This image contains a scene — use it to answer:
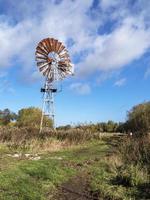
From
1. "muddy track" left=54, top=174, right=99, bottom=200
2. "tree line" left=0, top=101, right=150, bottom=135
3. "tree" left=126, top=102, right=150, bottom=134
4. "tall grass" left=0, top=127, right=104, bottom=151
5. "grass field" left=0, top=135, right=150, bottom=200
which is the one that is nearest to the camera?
"grass field" left=0, top=135, right=150, bottom=200

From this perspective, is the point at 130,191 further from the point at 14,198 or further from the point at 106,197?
the point at 14,198

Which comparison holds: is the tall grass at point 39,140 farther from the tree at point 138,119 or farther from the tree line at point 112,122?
A: the tree at point 138,119

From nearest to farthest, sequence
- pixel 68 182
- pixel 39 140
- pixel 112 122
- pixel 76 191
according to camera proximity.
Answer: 1. pixel 76 191
2. pixel 68 182
3. pixel 39 140
4. pixel 112 122

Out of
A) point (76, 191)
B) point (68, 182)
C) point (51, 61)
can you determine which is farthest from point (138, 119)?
point (76, 191)

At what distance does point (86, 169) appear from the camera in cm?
1480

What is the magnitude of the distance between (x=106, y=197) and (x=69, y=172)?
392 cm

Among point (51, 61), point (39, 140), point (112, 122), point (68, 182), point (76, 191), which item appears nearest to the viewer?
point (76, 191)

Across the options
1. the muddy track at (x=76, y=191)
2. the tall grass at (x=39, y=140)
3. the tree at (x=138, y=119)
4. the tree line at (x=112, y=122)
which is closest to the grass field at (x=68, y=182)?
the muddy track at (x=76, y=191)

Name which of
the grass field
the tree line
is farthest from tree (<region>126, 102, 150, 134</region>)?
the grass field

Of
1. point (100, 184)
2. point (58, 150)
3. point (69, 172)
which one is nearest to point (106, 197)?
point (100, 184)

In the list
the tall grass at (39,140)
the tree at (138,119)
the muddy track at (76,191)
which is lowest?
the muddy track at (76,191)

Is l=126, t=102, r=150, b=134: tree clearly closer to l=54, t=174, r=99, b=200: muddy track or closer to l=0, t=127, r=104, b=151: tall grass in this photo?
l=0, t=127, r=104, b=151: tall grass

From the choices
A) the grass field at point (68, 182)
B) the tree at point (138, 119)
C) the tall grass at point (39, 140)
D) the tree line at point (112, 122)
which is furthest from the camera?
the tree line at point (112, 122)

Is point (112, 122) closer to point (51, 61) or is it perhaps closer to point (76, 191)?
point (51, 61)
